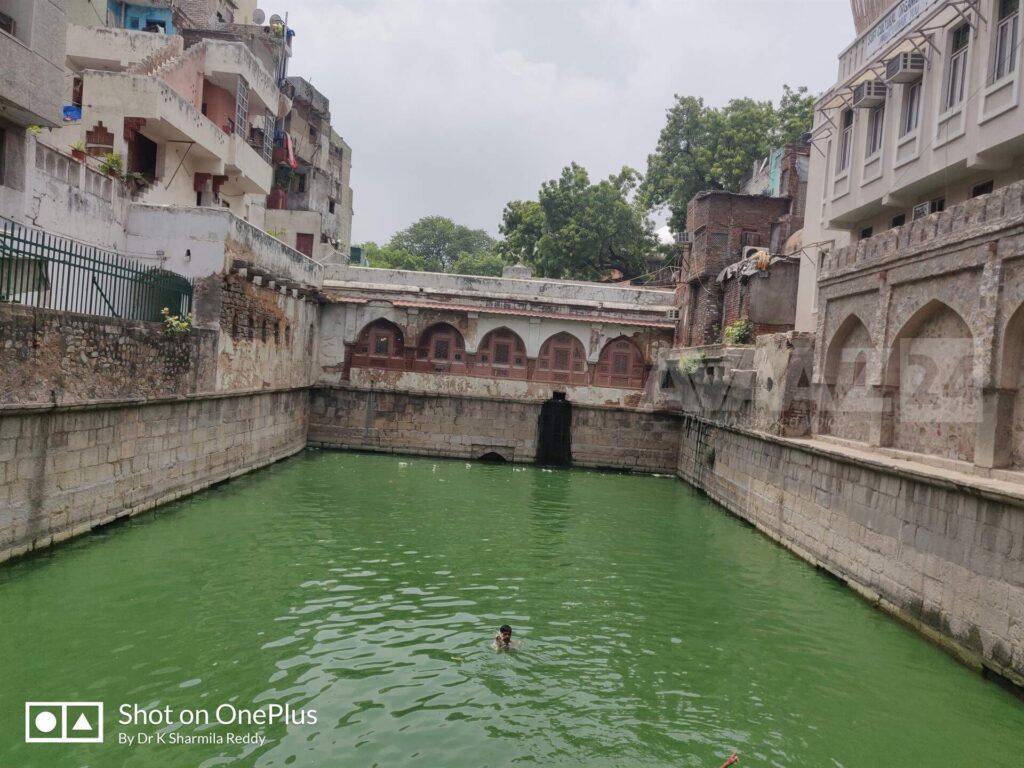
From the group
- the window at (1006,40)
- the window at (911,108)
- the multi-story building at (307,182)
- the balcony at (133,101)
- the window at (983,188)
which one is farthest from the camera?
the multi-story building at (307,182)

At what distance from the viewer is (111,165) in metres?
14.8

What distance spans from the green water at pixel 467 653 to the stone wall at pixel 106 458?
429 mm

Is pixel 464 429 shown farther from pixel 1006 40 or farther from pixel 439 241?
pixel 439 241

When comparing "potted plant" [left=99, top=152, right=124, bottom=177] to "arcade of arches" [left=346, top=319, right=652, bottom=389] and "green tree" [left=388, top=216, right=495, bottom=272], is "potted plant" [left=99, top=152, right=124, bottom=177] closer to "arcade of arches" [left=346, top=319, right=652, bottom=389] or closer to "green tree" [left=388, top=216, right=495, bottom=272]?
"arcade of arches" [left=346, top=319, right=652, bottom=389]

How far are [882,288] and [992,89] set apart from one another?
3196 mm

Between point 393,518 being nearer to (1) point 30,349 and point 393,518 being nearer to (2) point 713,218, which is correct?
(1) point 30,349

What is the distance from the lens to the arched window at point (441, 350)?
946 inches

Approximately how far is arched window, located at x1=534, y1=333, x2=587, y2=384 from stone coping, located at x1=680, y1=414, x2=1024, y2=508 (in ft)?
30.4

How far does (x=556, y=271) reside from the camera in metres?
35.8

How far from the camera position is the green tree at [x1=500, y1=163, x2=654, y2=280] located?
1361 inches

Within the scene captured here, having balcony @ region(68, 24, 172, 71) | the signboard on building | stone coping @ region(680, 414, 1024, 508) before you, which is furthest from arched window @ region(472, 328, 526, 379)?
balcony @ region(68, 24, 172, 71)

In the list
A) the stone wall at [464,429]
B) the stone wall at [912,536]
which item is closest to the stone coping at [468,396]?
the stone wall at [464,429]

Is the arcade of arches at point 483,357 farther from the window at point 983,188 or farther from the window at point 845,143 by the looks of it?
the window at point 983,188

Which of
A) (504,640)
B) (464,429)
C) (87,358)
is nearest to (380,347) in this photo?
(464,429)
